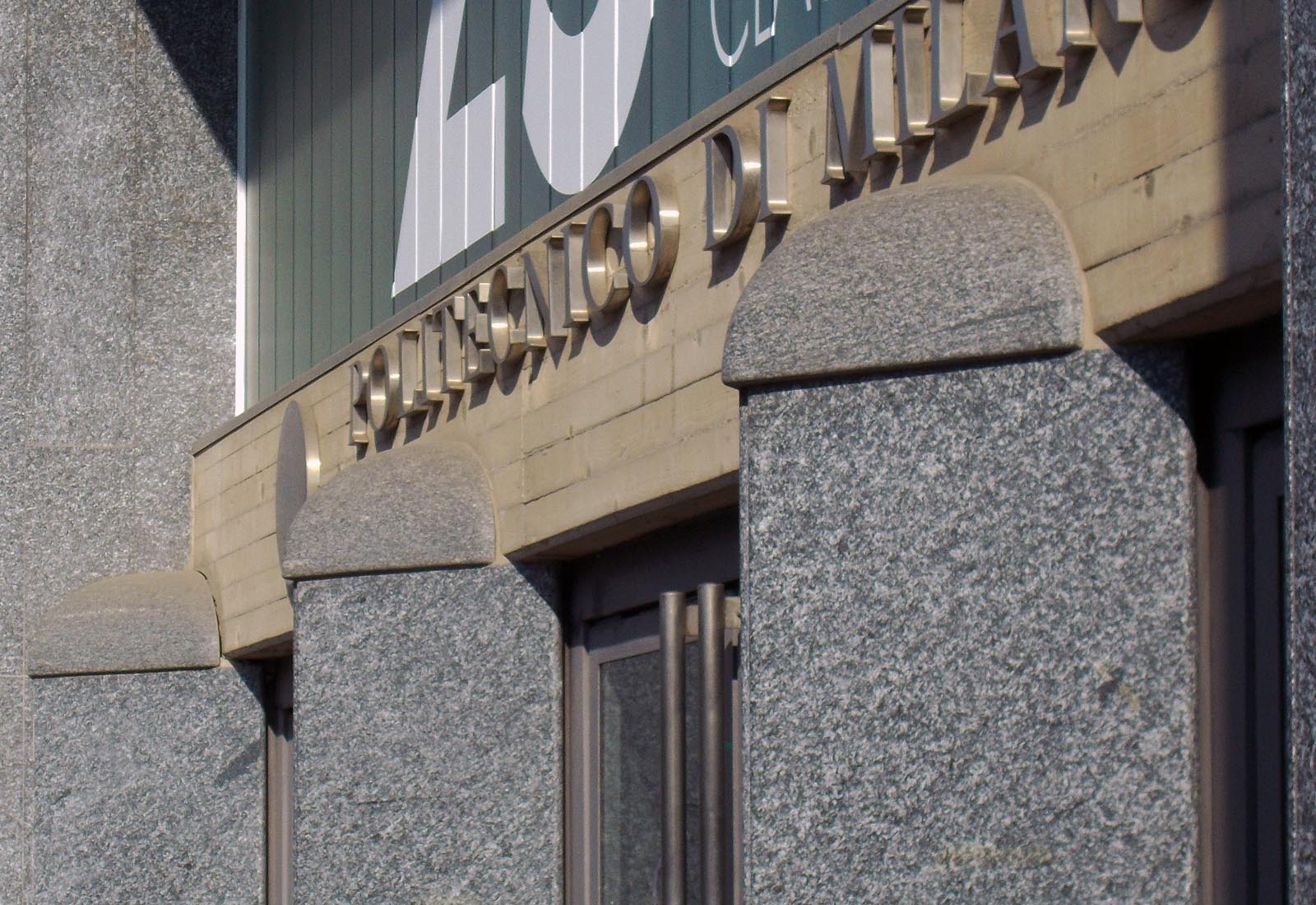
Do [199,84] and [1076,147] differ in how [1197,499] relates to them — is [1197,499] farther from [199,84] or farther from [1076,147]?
[199,84]

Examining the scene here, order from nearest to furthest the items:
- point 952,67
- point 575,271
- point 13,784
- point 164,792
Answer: point 952,67
point 575,271
point 164,792
point 13,784

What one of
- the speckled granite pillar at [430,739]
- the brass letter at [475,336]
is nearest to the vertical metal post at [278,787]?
the speckled granite pillar at [430,739]

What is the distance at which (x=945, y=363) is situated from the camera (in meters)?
Answer: 4.48

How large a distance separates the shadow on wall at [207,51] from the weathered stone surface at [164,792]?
301 centimetres

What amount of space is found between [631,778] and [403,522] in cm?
122

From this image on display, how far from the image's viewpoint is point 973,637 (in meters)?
4.41

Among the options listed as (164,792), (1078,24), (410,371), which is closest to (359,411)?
(410,371)

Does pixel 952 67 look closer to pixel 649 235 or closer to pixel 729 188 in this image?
pixel 729 188

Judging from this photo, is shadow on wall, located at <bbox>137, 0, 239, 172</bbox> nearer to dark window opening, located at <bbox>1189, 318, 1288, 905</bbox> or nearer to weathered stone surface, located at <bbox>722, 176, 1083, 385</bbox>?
weathered stone surface, located at <bbox>722, 176, 1083, 385</bbox>

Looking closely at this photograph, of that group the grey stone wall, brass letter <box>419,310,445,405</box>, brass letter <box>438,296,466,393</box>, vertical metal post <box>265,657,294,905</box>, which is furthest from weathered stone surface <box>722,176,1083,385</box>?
the grey stone wall

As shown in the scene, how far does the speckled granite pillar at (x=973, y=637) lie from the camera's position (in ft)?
13.9

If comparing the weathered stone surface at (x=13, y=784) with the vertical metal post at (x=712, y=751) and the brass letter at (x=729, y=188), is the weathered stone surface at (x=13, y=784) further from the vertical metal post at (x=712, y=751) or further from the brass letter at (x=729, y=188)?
the brass letter at (x=729, y=188)

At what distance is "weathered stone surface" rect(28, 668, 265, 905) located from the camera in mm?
10656

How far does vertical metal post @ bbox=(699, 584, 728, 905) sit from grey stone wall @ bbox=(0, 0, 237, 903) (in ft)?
20.9
